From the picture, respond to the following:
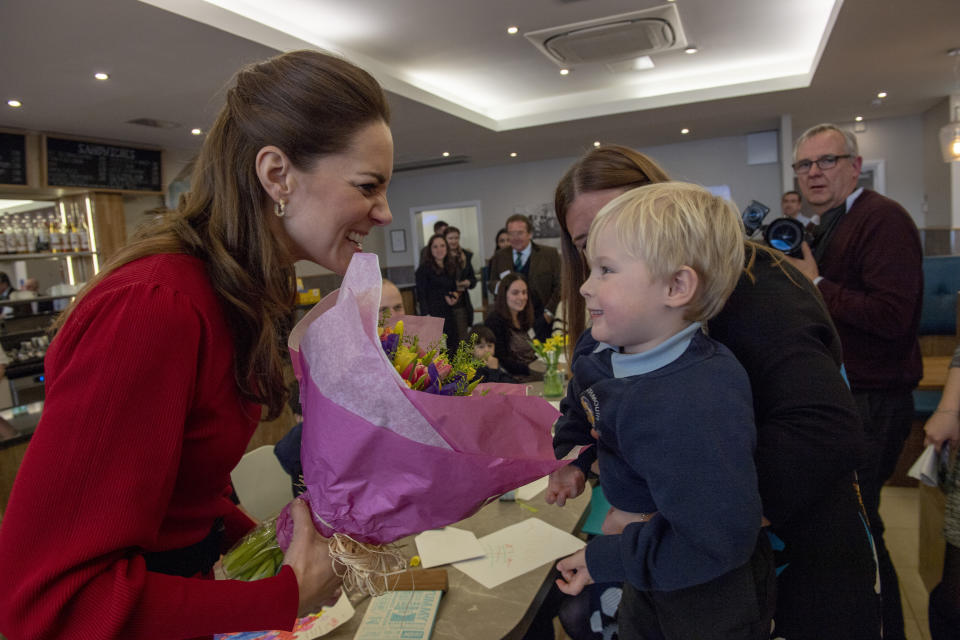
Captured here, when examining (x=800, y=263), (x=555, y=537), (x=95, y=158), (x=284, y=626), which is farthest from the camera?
(x=95, y=158)

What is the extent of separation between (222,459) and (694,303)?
80cm

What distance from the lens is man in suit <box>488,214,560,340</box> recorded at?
4855 mm

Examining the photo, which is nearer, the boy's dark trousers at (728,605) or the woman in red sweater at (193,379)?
the woman in red sweater at (193,379)

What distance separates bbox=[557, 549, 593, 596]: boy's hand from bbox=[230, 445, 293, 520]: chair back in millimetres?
1454

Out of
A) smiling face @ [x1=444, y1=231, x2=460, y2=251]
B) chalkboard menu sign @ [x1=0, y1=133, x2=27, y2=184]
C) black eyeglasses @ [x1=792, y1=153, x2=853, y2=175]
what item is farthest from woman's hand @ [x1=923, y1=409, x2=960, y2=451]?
chalkboard menu sign @ [x1=0, y1=133, x2=27, y2=184]

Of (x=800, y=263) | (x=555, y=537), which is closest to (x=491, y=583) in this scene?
(x=555, y=537)

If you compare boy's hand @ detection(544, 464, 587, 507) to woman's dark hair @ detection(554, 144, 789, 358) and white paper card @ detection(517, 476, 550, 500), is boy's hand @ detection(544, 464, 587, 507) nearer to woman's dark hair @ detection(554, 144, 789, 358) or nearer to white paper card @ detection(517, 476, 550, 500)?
woman's dark hair @ detection(554, 144, 789, 358)

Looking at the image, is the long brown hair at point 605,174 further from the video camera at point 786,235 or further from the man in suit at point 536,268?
the man in suit at point 536,268

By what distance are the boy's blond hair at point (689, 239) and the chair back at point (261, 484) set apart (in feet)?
5.73

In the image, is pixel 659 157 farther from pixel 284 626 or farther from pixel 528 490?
pixel 284 626

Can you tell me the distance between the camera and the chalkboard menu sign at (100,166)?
6238mm

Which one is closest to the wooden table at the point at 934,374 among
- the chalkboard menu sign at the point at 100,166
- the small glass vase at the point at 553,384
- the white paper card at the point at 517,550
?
the small glass vase at the point at 553,384

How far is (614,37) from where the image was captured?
17.6 feet

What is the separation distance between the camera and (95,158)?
259 inches
